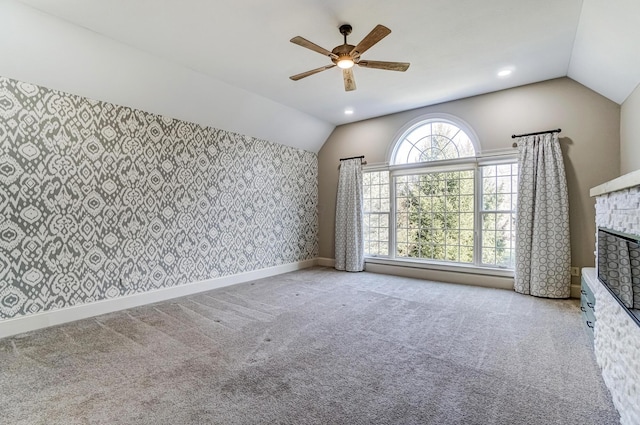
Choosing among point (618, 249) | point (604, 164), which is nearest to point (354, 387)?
point (618, 249)

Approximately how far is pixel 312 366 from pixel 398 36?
10.8 feet

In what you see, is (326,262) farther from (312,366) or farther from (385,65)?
(385,65)

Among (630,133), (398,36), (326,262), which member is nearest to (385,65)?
(398,36)

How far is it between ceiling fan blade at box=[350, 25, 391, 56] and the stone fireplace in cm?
184

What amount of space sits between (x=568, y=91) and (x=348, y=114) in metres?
3.28

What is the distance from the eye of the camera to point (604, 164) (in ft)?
12.8

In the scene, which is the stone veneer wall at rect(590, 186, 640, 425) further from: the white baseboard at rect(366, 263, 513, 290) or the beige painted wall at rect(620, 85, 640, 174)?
the white baseboard at rect(366, 263, 513, 290)

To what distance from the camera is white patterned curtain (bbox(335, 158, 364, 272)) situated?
5.94 m

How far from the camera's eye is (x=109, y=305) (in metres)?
3.64

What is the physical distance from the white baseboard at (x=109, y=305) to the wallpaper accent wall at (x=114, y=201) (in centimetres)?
7

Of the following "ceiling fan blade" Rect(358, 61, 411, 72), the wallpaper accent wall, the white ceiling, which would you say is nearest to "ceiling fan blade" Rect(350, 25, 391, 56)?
"ceiling fan blade" Rect(358, 61, 411, 72)

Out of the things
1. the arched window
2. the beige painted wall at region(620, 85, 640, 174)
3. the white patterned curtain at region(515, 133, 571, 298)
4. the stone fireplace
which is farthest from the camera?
the arched window

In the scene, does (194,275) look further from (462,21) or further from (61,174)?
(462,21)

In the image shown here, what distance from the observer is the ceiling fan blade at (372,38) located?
2340 millimetres
